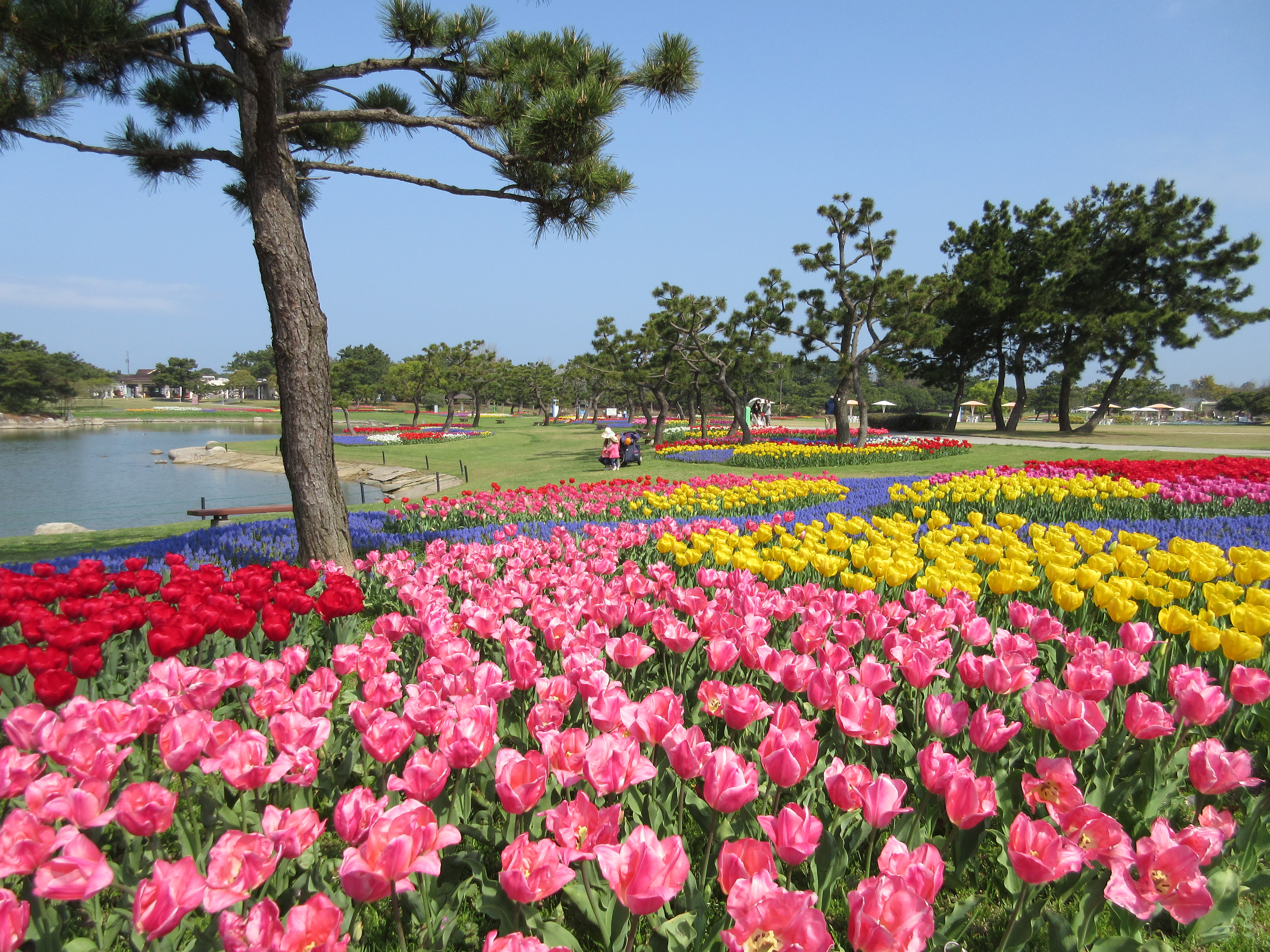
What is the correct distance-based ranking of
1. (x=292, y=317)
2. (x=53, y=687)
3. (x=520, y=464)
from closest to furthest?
(x=53, y=687), (x=292, y=317), (x=520, y=464)

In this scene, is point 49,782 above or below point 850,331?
below

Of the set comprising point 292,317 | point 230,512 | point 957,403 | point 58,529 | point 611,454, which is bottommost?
point 58,529

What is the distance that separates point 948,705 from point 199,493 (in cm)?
2315

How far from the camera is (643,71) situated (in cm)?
629

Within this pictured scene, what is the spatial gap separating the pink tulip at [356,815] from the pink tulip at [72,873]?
392 mm

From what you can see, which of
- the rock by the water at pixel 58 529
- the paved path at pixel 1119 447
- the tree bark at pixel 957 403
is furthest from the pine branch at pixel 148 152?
the tree bark at pixel 957 403

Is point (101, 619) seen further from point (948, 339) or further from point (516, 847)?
point (948, 339)

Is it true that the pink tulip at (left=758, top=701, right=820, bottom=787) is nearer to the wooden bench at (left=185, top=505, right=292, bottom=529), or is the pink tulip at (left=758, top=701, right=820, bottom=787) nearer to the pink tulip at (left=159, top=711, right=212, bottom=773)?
the pink tulip at (left=159, top=711, right=212, bottom=773)

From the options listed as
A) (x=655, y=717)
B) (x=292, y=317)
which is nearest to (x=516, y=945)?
(x=655, y=717)

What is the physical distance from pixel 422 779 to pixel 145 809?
607mm

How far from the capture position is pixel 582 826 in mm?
1516

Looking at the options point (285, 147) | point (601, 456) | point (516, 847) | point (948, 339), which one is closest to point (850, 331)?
point (601, 456)

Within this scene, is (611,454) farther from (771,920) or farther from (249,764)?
(771,920)

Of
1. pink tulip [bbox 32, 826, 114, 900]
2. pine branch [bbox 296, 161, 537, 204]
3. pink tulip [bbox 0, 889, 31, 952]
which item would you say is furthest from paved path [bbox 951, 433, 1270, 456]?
pink tulip [bbox 0, 889, 31, 952]
